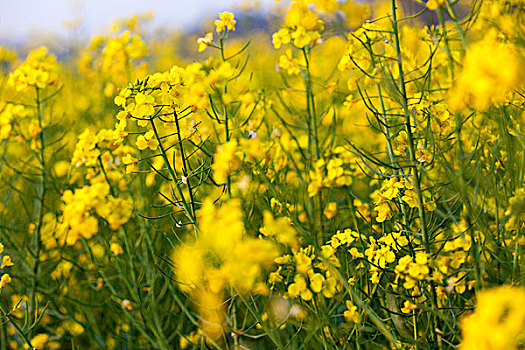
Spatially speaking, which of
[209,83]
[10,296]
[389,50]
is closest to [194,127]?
[209,83]

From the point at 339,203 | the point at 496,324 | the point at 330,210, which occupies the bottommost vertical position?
the point at 496,324

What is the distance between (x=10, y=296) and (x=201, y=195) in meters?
1.16

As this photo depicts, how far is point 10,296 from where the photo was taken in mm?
2215

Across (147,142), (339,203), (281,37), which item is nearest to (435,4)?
(281,37)

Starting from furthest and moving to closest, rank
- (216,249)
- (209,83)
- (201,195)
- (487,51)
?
(201,195) → (209,83) → (216,249) → (487,51)

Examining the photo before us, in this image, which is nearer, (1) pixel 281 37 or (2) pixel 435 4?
(2) pixel 435 4

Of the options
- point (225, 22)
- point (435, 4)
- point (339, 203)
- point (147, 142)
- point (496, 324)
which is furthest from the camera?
point (339, 203)

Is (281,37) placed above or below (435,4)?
above

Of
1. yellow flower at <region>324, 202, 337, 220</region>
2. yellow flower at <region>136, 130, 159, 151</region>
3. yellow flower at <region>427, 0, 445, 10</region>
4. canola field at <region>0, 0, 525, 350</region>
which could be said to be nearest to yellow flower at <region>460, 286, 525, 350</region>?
A: canola field at <region>0, 0, 525, 350</region>

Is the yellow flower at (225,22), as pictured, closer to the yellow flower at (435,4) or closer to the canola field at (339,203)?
the canola field at (339,203)

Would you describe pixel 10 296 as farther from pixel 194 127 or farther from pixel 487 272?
pixel 487 272

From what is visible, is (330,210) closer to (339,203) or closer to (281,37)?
(339,203)

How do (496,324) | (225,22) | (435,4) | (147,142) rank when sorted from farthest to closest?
(225,22)
(147,142)
(435,4)
(496,324)

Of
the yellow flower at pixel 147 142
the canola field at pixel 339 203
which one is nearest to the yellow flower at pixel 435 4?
the canola field at pixel 339 203
